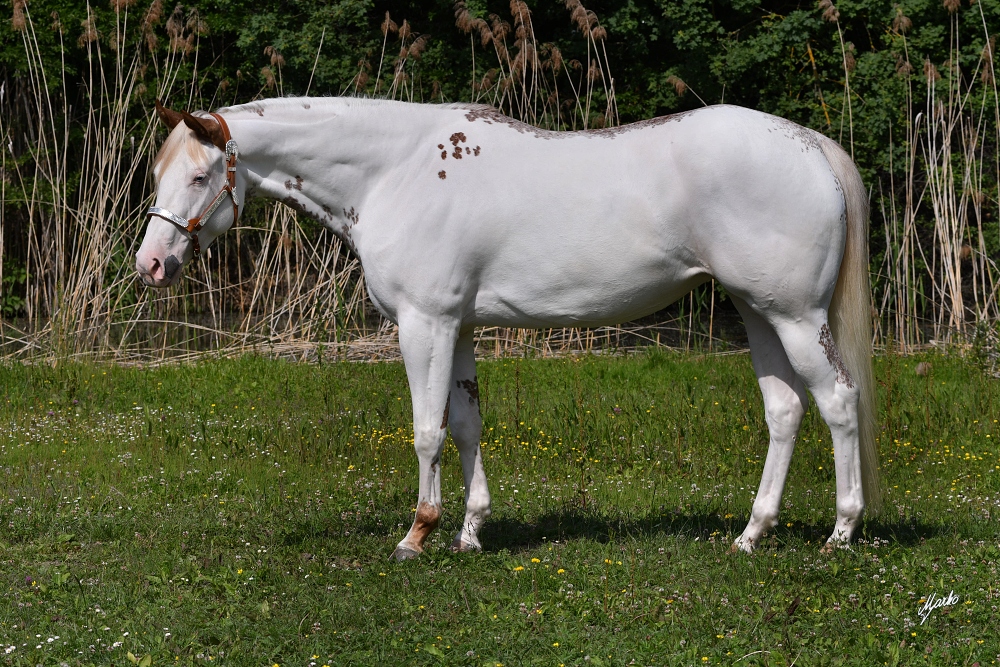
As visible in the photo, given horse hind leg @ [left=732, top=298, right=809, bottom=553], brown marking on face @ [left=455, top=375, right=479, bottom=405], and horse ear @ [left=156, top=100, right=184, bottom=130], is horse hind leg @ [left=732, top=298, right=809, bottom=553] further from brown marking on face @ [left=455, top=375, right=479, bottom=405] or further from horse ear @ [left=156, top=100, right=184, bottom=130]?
horse ear @ [left=156, top=100, right=184, bottom=130]

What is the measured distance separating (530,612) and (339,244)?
18.2 ft

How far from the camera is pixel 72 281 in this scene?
8.72m

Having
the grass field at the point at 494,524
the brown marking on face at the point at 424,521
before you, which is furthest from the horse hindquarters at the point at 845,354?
Answer: the brown marking on face at the point at 424,521

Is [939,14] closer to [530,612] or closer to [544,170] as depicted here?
[544,170]

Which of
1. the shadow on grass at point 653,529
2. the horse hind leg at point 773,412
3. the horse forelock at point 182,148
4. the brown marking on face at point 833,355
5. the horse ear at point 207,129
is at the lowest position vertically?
the shadow on grass at point 653,529

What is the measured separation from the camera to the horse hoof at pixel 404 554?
4.58 m

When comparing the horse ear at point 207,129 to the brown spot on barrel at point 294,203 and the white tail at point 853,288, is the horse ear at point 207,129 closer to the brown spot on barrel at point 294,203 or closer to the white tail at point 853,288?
the brown spot on barrel at point 294,203

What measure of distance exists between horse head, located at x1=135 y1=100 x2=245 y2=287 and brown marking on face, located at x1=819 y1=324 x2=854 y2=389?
8.12ft

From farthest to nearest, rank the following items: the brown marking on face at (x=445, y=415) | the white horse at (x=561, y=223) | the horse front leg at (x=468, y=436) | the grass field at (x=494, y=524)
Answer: the horse front leg at (x=468, y=436) < the brown marking on face at (x=445, y=415) < the white horse at (x=561, y=223) < the grass field at (x=494, y=524)

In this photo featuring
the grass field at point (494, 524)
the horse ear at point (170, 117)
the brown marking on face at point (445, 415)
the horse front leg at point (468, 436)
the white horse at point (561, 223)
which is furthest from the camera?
the horse front leg at point (468, 436)

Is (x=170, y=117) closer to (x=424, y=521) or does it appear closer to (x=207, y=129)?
(x=207, y=129)

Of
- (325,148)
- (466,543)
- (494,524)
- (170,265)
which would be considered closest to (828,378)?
(466,543)

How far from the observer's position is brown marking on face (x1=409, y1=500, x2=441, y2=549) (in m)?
4.62

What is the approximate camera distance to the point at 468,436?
4.72 metres
